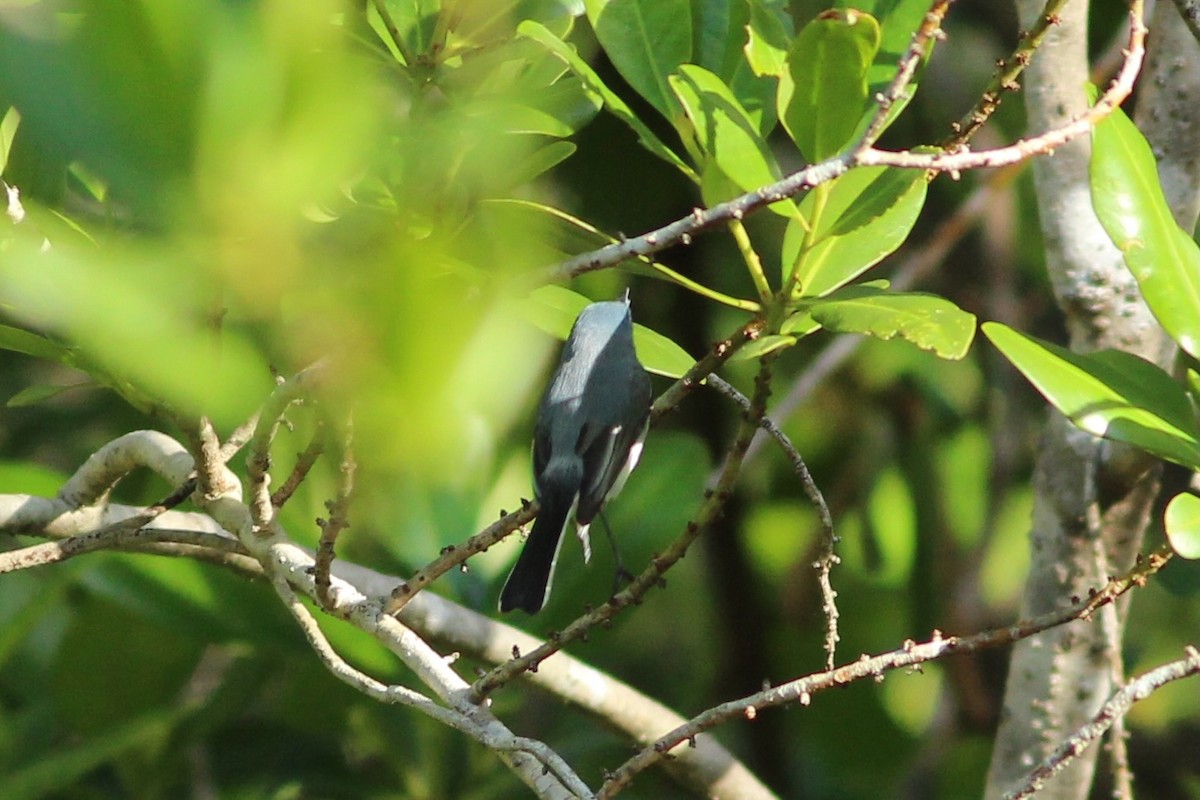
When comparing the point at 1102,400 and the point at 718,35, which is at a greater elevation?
the point at 718,35

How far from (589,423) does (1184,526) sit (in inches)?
28.6

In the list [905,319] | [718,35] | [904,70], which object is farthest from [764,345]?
[718,35]

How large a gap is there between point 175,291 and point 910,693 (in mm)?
2678

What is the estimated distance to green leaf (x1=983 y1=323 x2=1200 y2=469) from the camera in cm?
103

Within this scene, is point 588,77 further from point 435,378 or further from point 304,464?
point 435,378

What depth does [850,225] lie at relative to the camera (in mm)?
956

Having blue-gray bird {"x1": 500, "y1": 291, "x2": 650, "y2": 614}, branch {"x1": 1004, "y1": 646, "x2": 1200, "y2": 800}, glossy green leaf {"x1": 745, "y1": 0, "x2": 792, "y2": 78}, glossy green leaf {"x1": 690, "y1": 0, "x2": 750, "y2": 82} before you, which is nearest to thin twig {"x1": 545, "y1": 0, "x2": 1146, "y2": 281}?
glossy green leaf {"x1": 745, "y1": 0, "x2": 792, "y2": 78}

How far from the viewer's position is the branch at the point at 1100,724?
2.98 feet

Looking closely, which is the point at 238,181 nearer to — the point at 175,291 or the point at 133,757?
the point at 175,291

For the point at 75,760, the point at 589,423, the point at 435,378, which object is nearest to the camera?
the point at 435,378

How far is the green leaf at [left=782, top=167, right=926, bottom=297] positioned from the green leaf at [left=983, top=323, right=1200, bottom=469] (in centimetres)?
11

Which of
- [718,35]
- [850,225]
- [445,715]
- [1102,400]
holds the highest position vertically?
[718,35]

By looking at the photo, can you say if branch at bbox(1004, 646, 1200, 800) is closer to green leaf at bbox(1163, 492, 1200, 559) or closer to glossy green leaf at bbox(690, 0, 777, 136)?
green leaf at bbox(1163, 492, 1200, 559)

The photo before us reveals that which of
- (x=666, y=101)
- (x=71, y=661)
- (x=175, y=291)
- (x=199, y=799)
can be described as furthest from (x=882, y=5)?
(x=199, y=799)
